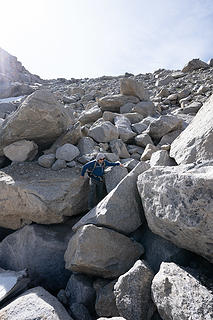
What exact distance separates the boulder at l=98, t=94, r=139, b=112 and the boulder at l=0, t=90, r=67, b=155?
22.5ft

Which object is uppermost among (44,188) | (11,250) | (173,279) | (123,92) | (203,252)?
(123,92)

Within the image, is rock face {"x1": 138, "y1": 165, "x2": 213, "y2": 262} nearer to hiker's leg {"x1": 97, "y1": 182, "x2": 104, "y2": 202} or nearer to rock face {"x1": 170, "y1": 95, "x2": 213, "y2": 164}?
rock face {"x1": 170, "y1": 95, "x2": 213, "y2": 164}

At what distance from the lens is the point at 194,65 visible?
32781 mm

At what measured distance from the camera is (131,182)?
6.00 meters

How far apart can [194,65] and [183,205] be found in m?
33.8

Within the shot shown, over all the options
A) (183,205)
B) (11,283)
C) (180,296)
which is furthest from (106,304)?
(183,205)

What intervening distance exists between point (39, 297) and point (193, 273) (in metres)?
3.19

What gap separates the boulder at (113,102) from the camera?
1555 cm

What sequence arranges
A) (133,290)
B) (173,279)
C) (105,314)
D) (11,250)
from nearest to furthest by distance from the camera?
(173,279) < (133,290) < (105,314) < (11,250)

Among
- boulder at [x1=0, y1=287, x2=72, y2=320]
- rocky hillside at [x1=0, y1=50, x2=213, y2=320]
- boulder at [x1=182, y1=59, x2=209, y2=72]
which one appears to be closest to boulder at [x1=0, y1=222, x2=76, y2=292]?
rocky hillside at [x1=0, y1=50, x2=213, y2=320]

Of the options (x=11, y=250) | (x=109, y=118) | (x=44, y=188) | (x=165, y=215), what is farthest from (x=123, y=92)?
(x=165, y=215)

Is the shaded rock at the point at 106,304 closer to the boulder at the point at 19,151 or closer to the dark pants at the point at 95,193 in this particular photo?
the dark pants at the point at 95,193

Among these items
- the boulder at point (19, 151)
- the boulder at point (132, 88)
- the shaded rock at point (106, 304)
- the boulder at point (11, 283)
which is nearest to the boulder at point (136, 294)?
the shaded rock at point (106, 304)

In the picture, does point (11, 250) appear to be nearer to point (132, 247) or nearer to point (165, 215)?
point (132, 247)
